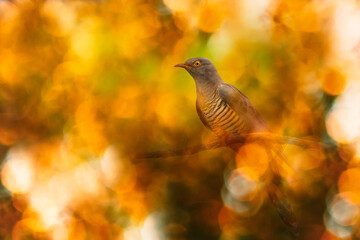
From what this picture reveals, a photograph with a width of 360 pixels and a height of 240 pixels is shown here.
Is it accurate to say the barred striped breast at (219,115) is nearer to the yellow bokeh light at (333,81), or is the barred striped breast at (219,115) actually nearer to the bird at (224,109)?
the bird at (224,109)

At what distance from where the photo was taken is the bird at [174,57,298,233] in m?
1.22

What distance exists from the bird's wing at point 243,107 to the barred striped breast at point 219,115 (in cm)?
1

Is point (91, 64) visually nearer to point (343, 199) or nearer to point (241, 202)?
point (241, 202)

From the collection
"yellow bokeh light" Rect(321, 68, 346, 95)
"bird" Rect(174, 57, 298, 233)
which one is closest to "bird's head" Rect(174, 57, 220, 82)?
"bird" Rect(174, 57, 298, 233)

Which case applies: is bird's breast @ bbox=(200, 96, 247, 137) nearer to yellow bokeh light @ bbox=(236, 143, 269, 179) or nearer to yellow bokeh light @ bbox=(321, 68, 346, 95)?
yellow bokeh light @ bbox=(236, 143, 269, 179)

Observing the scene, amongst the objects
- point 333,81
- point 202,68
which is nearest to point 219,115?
point 202,68

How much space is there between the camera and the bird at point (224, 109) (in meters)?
1.22

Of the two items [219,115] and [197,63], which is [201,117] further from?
[197,63]

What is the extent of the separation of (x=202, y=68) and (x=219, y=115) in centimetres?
16

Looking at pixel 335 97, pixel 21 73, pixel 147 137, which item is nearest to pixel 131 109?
pixel 147 137

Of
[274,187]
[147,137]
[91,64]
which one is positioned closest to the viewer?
[274,187]

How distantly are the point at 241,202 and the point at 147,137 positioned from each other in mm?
374

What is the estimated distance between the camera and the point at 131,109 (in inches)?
55.5

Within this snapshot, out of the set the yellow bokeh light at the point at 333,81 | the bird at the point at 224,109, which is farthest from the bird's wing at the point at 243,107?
the yellow bokeh light at the point at 333,81
